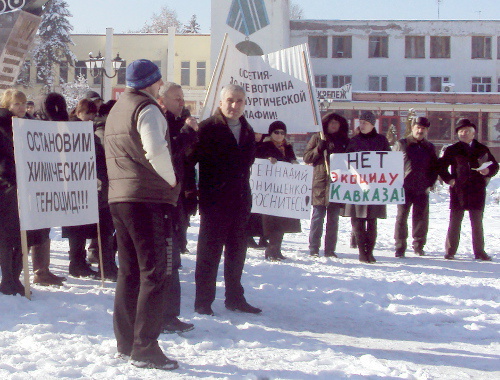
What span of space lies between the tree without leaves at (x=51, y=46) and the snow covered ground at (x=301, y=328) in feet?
154

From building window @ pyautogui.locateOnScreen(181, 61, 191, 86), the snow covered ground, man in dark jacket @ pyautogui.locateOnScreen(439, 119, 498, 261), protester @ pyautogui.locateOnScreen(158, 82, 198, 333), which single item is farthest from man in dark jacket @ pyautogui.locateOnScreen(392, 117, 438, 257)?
building window @ pyautogui.locateOnScreen(181, 61, 191, 86)

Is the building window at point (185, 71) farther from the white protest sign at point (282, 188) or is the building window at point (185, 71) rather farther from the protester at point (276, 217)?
the white protest sign at point (282, 188)

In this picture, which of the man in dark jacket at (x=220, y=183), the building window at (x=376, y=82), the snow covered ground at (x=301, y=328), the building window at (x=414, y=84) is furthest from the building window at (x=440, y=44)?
the man in dark jacket at (x=220, y=183)

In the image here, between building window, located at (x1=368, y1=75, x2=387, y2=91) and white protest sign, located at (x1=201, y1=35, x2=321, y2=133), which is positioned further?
building window, located at (x1=368, y1=75, x2=387, y2=91)

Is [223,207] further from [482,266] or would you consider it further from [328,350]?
[482,266]

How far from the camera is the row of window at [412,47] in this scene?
5409 centimetres

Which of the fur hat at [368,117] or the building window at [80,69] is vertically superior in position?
the building window at [80,69]

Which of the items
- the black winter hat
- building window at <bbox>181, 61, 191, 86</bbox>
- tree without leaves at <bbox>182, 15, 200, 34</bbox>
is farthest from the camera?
tree without leaves at <bbox>182, 15, 200, 34</bbox>

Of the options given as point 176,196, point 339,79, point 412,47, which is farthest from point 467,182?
point 412,47

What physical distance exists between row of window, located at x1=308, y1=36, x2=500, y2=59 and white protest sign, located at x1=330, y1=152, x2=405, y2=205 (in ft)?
149

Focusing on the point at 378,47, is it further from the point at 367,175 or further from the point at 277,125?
the point at 277,125

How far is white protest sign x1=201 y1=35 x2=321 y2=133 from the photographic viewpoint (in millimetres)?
9023

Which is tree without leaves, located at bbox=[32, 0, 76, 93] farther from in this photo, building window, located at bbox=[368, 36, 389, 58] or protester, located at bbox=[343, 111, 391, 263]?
protester, located at bbox=[343, 111, 391, 263]

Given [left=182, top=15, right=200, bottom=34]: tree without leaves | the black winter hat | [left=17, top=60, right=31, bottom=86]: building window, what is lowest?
the black winter hat
